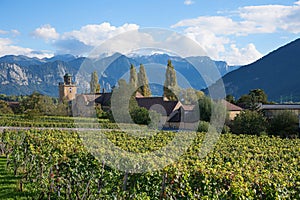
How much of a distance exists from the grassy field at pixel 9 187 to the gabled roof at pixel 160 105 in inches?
1455

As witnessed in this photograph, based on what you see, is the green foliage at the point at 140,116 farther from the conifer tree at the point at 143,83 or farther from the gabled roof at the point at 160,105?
the conifer tree at the point at 143,83

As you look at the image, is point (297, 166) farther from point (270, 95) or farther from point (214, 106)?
point (270, 95)

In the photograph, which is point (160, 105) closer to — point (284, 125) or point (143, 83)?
point (143, 83)

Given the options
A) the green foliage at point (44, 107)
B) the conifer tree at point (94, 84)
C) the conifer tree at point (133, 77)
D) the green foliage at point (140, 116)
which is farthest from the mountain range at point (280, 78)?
the green foliage at point (140, 116)

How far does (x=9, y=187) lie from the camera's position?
11484 millimetres

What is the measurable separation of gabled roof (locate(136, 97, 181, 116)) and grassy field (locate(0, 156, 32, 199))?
37.0m

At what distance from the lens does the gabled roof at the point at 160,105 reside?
51.0 metres

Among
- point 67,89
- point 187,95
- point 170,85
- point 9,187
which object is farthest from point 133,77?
point 9,187

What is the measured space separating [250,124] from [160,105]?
2187 centimetres

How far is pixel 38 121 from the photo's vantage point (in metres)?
39.4

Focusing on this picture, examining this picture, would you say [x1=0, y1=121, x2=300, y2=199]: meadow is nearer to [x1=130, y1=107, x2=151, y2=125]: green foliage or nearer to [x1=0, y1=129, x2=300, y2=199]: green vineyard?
[x1=0, y1=129, x2=300, y2=199]: green vineyard

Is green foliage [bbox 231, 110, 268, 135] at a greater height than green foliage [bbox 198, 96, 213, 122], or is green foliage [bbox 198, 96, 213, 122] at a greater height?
green foliage [bbox 198, 96, 213, 122]

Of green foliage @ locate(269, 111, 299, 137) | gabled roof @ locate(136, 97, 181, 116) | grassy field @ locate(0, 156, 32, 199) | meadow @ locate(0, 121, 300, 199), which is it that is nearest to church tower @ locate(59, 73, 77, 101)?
gabled roof @ locate(136, 97, 181, 116)

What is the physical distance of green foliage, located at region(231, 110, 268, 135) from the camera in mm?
33000
